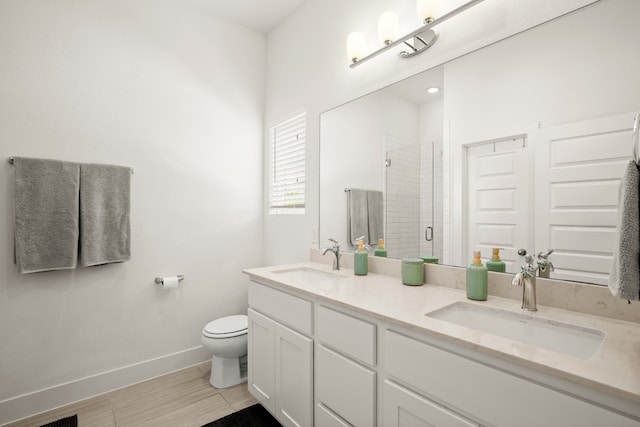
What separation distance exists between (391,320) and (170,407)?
1.69m

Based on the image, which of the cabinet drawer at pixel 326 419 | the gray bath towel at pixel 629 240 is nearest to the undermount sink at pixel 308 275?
the cabinet drawer at pixel 326 419

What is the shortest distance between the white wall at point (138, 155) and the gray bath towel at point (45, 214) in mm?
99

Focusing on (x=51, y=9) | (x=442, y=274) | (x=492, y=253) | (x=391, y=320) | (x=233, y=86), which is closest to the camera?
(x=391, y=320)

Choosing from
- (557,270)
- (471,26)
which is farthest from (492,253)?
(471,26)

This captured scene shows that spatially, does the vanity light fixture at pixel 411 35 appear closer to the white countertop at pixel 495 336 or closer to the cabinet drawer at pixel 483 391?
the white countertop at pixel 495 336

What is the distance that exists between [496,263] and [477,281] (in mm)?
147

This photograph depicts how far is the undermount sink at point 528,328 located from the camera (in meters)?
0.96

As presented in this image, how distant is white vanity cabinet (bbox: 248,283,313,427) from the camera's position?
1.47m

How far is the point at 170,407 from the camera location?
193cm

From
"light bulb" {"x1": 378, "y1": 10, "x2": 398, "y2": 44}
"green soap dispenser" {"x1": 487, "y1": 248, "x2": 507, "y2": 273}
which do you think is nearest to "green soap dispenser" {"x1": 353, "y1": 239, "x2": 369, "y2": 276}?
"green soap dispenser" {"x1": 487, "y1": 248, "x2": 507, "y2": 273}

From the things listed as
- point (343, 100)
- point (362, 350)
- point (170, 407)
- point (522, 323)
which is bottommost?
point (170, 407)

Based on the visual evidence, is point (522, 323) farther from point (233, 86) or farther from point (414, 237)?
point (233, 86)

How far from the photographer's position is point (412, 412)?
1.01 meters

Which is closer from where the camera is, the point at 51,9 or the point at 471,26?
the point at 471,26
